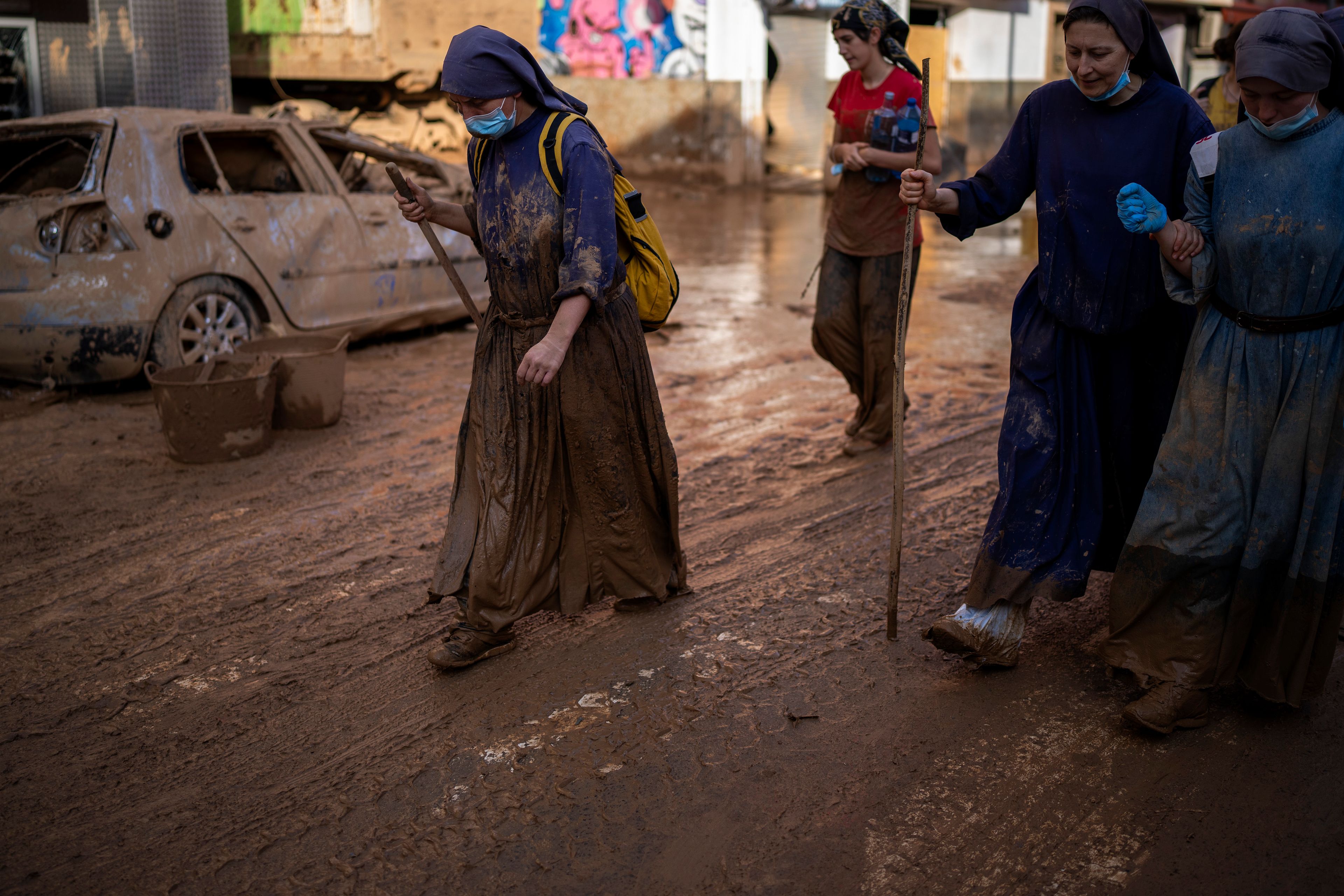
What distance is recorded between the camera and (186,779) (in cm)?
299

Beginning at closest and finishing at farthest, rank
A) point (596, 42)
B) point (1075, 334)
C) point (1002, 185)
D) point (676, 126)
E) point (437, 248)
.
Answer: point (1075, 334) → point (1002, 185) → point (437, 248) → point (676, 126) → point (596, 42)

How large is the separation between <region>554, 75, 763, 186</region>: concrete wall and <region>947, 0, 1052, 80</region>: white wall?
18.2ft

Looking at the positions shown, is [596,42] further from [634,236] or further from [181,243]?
[634,236]

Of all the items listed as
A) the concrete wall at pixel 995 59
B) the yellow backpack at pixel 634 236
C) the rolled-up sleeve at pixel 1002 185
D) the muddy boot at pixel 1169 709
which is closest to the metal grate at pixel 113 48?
the yellow backpack at pixel 634 236

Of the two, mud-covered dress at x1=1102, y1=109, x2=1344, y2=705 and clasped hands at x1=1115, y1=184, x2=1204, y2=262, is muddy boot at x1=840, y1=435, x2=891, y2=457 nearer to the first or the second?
mud-covered dress at x1=1102, y1=109, x2=1344, y2=705

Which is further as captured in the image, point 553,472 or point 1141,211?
point 553,472

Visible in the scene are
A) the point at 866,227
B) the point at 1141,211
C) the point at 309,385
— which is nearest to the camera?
the point at 1141,211

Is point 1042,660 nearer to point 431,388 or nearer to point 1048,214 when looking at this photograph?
point 1048,214

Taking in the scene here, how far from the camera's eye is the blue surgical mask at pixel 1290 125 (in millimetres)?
2809

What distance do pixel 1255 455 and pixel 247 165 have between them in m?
6.77

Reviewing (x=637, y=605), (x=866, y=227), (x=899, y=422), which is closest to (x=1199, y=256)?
(x=899, y=422)

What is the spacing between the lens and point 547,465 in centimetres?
360

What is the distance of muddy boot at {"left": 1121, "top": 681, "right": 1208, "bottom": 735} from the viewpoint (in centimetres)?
310

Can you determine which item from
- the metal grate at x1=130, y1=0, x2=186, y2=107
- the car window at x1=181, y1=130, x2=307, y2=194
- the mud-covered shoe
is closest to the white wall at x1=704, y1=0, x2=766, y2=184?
the metal grate at x1=130, y1=0, x2=186, y2=107
